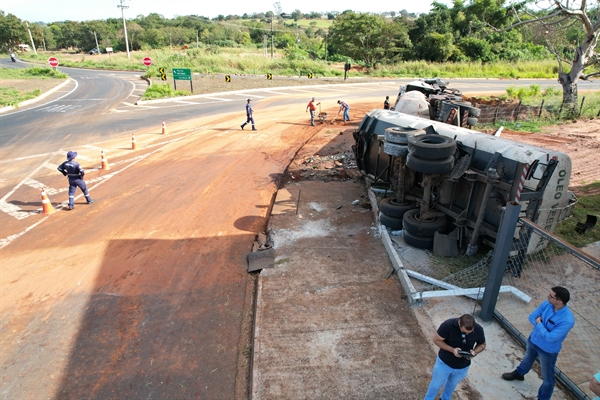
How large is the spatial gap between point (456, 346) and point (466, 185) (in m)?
4.62

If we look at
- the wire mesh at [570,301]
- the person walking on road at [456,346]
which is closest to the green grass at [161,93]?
the wire mesh at [570,301]

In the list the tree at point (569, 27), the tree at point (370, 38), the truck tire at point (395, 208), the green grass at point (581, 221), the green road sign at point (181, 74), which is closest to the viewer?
the green grass at point (581, 221)

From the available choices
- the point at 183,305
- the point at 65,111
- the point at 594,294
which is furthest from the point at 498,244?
the point at 65,111

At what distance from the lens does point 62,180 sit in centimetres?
1281

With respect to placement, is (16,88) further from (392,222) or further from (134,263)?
(392,222)

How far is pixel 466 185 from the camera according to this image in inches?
314

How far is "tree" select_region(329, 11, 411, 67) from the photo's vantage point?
53469 mm

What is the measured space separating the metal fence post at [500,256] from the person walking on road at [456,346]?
1.88m

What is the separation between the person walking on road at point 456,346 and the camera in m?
4.05

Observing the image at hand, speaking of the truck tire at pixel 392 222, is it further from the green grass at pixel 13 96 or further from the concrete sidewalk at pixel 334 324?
the green grass at pixel 13 96

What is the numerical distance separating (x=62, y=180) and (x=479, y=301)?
12.7 metres

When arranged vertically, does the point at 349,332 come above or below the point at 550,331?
below

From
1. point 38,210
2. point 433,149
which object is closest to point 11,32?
point 38,210

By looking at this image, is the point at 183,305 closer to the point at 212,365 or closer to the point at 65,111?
the point at 212,365
